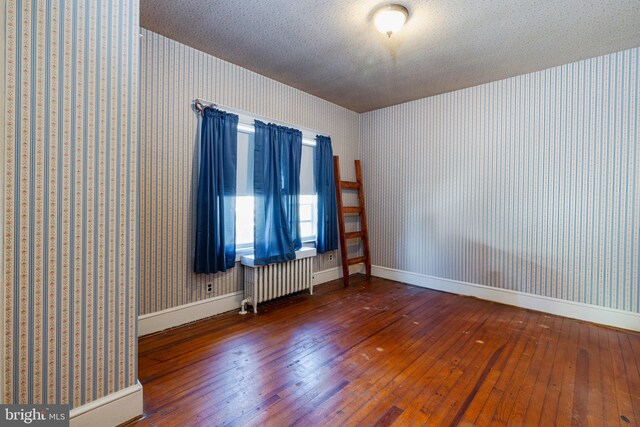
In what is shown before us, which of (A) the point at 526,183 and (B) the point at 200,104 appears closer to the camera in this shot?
(B) the point at 200,104

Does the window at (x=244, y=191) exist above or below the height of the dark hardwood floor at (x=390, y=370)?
above

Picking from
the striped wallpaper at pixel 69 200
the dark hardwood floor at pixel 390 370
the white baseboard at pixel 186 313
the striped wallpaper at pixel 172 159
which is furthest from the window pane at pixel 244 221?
the striped wallpaper at pixel 69 200

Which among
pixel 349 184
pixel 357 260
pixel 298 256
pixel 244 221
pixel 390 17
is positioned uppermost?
pixel 390 17

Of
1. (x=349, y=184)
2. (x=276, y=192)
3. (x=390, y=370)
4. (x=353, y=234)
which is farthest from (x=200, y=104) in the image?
(x=390, y=370)

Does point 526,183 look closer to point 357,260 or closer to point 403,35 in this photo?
point 403,35

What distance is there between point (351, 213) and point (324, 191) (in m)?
0.74

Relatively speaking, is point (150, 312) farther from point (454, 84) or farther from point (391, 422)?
point (454, 84)

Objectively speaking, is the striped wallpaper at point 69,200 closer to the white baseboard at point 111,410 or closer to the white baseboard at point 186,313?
the white baseboard at point 111,410

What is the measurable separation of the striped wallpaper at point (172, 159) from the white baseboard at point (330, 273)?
1.32 metres

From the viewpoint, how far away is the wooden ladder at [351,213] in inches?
172

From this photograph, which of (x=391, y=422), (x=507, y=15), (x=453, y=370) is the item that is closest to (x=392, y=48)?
(x=507, y=15)

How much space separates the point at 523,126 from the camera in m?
3.37

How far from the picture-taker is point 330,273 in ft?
14.7

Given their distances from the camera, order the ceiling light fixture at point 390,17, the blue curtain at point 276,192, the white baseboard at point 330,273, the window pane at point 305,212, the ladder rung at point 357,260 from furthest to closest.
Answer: the ladder rung at point 357,260, the white baseboard at point 330,273, the window pane at point 305,212, the blue curtain at point 276,192, the ceiling light fixture at point 390,17
